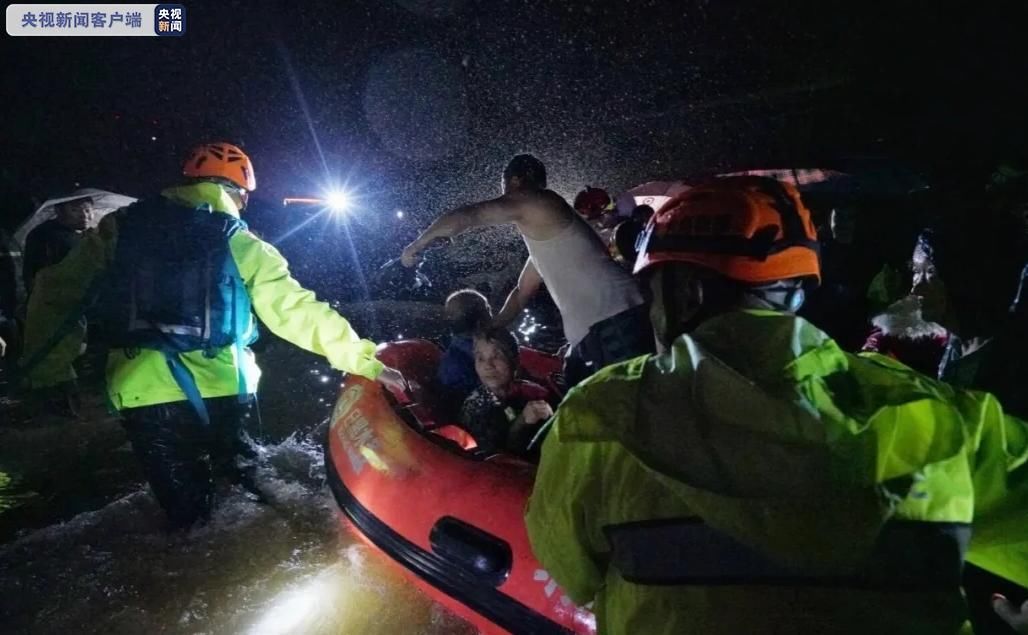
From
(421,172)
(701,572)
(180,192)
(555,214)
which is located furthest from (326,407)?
(421,172)

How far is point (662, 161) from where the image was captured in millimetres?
14992

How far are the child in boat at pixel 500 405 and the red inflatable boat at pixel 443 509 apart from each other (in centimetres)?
14

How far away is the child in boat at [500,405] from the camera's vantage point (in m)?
3.33

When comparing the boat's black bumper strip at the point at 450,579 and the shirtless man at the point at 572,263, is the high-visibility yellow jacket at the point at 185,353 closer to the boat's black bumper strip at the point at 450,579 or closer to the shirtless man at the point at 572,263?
the shirtless man at the point at 572,263

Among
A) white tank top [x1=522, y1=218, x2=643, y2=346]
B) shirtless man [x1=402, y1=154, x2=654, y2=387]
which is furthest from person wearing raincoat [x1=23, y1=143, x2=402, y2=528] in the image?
white tank top [x1=522, y1=218, x2=643, y2=346]

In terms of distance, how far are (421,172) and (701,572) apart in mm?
39222

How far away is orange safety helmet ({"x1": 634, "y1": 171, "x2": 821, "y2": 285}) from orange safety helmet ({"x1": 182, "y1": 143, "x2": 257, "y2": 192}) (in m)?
2.90

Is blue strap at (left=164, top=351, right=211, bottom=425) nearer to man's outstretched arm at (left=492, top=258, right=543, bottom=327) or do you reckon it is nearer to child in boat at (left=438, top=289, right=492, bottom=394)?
child in boat at (left=438, top=289, right=492, bottom=394)

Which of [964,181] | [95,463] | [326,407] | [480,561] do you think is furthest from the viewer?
[326,407]

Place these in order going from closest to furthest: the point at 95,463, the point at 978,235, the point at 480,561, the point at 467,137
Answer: the point at 480,561, the point at 978,235, the point at 95,463, the point at 467,137

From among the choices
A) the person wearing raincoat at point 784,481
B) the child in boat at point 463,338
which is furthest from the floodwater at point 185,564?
the person wearing raincoat at point 784,481

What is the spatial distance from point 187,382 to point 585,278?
2.14 m

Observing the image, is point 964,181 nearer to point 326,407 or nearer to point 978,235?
point 978,235

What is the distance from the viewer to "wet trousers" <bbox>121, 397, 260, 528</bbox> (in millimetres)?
2986
